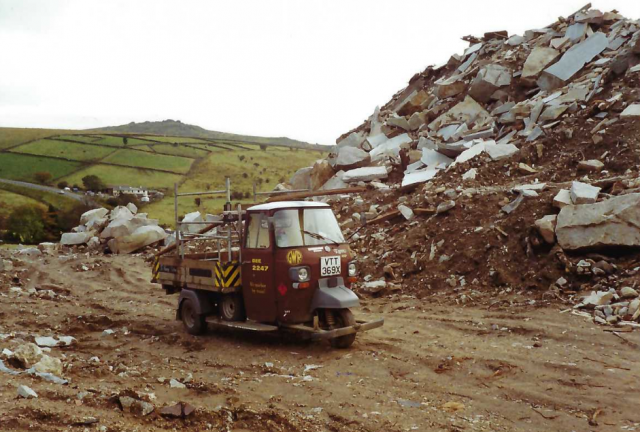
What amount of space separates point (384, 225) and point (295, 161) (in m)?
62.1

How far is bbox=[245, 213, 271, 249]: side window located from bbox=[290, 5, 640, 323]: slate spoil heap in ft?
12.3

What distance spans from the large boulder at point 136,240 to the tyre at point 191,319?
14425mm

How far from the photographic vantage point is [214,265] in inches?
369

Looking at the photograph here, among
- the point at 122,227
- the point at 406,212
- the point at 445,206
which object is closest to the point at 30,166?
the point at 122,227

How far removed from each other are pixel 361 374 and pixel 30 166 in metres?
65.1

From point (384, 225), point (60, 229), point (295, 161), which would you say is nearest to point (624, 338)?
point (384, 225)

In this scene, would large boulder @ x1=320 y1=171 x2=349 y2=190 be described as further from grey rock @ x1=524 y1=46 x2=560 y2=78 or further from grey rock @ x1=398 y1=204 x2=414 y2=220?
grey rock @ x1=524 y1=46 x2=560 y2=78

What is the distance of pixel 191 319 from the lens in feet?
33.6

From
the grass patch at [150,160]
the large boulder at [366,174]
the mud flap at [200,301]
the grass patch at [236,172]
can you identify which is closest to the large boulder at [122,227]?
the large boulder at [366,174]

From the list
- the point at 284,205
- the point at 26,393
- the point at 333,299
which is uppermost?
the point at 284,205

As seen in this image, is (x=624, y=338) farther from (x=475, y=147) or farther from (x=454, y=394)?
(x=475, y=147)

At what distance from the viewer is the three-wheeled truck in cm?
851

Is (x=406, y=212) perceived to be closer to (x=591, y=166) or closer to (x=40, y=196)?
(x=591, y=166)

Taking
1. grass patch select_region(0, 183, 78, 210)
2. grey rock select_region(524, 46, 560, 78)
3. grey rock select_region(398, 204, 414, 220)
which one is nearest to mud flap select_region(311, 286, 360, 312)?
Result: grey rock select_region(398, 204, 414, 220)
